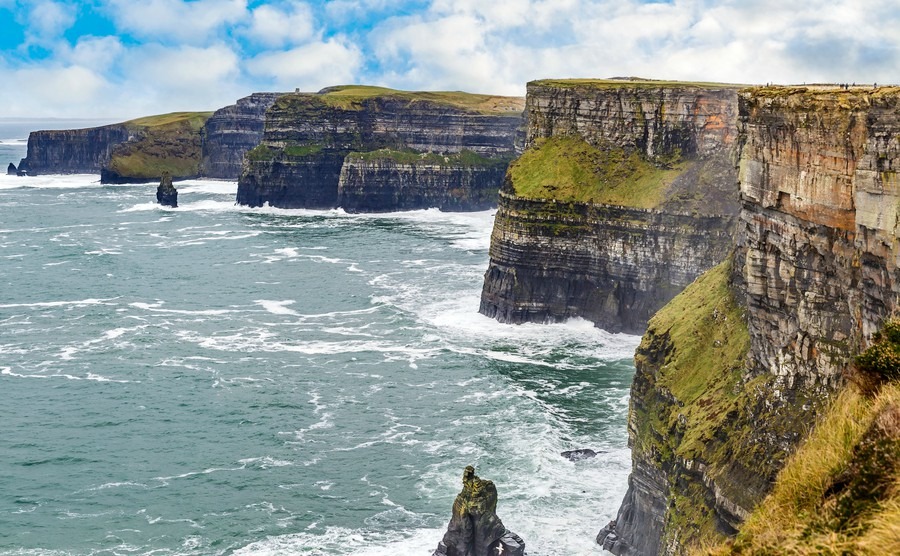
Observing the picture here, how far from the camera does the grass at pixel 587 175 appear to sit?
93000 millimetres

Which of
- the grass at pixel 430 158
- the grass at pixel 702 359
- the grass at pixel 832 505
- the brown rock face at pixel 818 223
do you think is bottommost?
the grass at pixel 702 359

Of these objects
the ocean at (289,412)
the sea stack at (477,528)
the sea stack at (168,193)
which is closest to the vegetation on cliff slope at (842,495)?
the sea stack at (477,528)

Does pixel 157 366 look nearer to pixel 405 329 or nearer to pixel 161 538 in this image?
pixel 405 329

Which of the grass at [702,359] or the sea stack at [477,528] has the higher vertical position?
the grass at [702,359]

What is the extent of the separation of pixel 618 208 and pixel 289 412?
36.4 m

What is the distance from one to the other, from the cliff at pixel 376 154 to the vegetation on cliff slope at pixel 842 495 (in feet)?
547

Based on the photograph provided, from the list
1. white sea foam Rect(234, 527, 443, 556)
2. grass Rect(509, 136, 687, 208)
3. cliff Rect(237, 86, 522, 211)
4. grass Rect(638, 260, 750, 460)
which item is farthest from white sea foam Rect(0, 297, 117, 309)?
cliff Rect(237, 86, 522, 211)

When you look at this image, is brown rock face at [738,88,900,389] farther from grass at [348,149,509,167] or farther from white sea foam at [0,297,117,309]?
grass at [348,149,509,167]

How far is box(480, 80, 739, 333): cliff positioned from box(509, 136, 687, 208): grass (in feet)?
0.34

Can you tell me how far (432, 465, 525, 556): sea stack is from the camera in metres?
46.2

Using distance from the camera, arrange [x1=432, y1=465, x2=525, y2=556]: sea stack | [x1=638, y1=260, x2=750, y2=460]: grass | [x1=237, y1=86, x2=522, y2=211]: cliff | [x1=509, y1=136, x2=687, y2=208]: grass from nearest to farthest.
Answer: [x1=638, y1=260, x2=750, y2=460]: grass < [x1=432, y1=465, x2=525, y2=556]: sea stack < [x1=509, y1=136, x2=687, y2=208]: grass < [x1=237, y1=86, x2=522, y2=211]: cliff

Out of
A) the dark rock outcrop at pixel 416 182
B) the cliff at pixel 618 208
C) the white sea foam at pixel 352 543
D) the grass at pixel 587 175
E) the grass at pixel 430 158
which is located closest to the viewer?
the white sea foam at pixel 352 543

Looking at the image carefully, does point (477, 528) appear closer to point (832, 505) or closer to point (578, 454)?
point (578, 454)

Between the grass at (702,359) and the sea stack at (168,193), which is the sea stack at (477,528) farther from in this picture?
the sea stack at (168,193)
